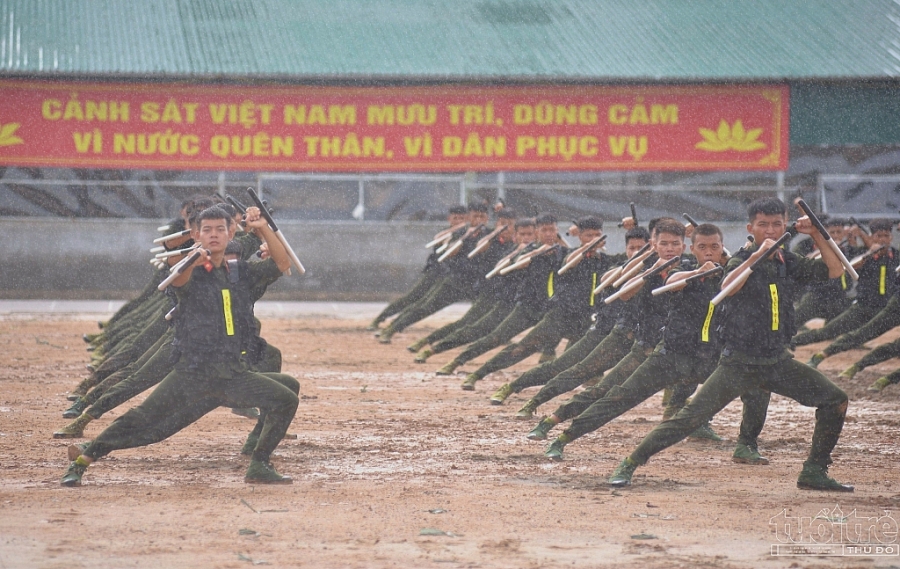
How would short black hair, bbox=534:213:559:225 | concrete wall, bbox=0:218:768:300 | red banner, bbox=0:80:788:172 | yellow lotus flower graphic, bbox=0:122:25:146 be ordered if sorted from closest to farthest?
short black hair, bbox=534:213:559:225 → yellow lotus flower graphic, bbox=0:122:25:146 → red banner, bbox=0:80:788:172 → concrete wall, bbox=0:218:768:300

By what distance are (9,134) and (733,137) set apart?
42.5 feet

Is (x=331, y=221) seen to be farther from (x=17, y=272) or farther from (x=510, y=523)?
(x=510, y=523)

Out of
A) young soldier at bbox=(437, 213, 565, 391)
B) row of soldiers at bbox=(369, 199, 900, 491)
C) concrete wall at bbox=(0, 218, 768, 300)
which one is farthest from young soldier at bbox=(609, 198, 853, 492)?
concrete wall at bbox=(0, 218, 768, 300)

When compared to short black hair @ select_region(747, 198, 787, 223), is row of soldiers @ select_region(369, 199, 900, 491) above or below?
below

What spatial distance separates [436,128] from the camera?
24609 millimetres

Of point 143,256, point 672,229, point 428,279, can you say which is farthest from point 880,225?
point 143,256

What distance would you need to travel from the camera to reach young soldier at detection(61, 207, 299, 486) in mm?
8039

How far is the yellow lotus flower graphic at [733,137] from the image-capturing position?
24703mm

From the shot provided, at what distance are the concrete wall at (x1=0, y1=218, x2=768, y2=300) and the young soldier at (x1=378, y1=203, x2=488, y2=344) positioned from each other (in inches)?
290

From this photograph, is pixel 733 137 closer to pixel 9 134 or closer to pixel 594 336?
pixel 9 134

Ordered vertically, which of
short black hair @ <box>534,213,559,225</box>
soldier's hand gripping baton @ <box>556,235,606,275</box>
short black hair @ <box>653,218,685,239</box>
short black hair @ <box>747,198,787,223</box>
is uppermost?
short black hair @ <box>747,198,787,223</box>

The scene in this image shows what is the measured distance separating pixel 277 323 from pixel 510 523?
13.7 meters

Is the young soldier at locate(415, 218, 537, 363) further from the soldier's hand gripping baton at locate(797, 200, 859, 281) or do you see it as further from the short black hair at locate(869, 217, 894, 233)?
the soldier's hand gripping baton at locate(797, 200, 859, 281)

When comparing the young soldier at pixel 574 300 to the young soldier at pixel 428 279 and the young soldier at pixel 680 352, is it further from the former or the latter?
the young soldier at pixel 428 279
